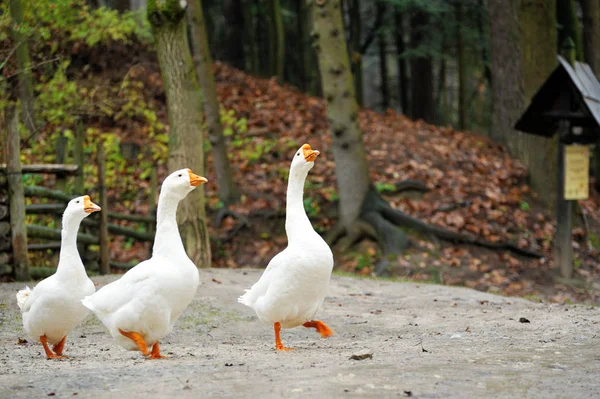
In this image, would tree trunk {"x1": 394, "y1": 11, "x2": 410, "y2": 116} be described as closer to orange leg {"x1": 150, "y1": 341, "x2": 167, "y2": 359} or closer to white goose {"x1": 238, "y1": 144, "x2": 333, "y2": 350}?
white goose {"x1": 238, "y1": 144, "x2": 333, "y2": 350}

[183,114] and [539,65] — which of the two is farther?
[539,65]

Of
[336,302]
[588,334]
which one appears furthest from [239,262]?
[588,334]

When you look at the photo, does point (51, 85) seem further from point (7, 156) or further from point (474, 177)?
point (474, 177)

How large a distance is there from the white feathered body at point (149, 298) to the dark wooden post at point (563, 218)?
9025 millimetres

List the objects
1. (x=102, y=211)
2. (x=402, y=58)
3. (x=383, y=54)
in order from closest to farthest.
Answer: (x=102, y=211)
(x=402, y=58)
(x=383, y=54)

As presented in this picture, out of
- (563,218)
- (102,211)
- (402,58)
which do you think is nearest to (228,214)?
(102,211)

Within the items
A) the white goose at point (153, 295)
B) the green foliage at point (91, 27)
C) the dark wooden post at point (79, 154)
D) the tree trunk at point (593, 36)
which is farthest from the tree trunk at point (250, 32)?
the white goose at point (153, 295)

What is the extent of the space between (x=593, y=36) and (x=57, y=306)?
16.8 meters

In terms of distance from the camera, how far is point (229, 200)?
53.0 ft

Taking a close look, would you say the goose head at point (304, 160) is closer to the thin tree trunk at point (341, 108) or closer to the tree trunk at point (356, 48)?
the thin tree trunk at point (341, 108)

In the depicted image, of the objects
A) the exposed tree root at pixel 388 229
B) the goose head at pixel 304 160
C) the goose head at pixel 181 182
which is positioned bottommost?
the exposed tree root at pixel 388 229

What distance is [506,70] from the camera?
60.1ft

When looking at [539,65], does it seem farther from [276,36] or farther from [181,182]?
[181,182]

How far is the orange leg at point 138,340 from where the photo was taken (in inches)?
231
